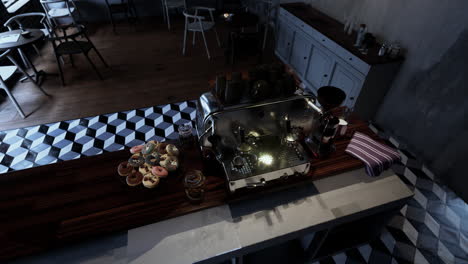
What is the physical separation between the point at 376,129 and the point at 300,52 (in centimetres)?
170

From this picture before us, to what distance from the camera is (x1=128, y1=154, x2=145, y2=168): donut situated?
1476mm

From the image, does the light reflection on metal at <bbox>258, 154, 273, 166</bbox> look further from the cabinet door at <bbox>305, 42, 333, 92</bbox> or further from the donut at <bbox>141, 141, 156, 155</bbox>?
the cabinet door at <bbox>305, 42, 333, 92</bbox>

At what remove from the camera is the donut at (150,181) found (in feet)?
4.55

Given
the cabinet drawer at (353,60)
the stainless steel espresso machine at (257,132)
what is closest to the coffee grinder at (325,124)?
the stainless steel espresso machine at (257,132)

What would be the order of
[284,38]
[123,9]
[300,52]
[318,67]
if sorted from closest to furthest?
[318,67] < [300,52] < [284,38] < [123,9]

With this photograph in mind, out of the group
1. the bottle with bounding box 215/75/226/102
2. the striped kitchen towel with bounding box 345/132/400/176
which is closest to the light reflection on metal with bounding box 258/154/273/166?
the bottle with bounding box 215/75/226/102

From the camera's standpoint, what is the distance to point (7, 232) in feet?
4.02

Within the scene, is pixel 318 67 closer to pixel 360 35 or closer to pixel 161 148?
pixel 360 35

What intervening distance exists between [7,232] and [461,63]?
3.64 meters

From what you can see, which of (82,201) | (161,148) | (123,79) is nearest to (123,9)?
(123,79)

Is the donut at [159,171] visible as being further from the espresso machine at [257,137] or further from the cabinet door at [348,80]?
the cabinet door at [348,80]

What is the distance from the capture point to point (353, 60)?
2.88 metres

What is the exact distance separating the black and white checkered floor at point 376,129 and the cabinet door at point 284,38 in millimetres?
2160

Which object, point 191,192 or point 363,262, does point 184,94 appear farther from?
point 363,262
